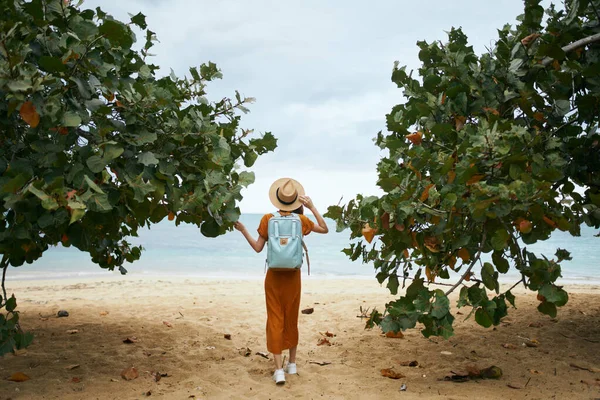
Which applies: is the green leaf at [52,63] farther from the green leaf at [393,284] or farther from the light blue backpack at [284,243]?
the green leaf at [393,284]

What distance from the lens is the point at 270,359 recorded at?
5727 millimetres

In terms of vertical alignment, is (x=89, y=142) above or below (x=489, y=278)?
above

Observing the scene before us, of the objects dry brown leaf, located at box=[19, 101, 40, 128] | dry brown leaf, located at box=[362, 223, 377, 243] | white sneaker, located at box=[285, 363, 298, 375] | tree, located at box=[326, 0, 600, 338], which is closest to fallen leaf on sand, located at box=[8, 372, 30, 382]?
white sneaker, located at box=[285, 363, 298, 375]

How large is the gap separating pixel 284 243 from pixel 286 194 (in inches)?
20.1

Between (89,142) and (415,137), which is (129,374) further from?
(415,137)

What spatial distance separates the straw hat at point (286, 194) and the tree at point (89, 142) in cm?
74

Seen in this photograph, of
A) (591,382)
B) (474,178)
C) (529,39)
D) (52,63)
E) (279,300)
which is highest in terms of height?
(529,39)

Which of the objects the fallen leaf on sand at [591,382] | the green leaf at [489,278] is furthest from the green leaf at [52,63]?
the fallen leaf on sand at [591,382]

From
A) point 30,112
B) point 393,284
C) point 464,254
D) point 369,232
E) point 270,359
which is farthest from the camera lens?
point 270,359

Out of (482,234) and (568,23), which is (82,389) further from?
(568,23)

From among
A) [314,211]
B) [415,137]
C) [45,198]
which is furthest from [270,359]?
[45,198]

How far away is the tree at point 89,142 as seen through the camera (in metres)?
2.98

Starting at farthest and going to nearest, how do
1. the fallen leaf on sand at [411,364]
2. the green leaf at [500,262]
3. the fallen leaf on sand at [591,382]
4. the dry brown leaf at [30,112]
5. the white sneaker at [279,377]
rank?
the fallen leaf on sand at [411,364] < the white sneaker at [279,377] < the fallen leaf on sand at [591,382] < the green leaf at [500,262] < the dry brown leaf at [30,112]

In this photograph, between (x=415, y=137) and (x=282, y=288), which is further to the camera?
(x=282, y=288)
